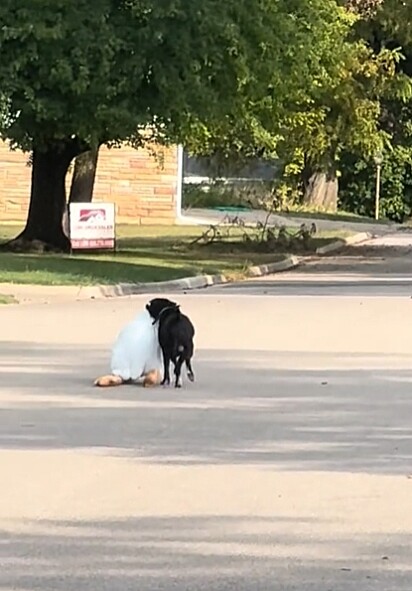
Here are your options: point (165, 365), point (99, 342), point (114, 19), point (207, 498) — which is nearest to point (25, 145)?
point (114, 19)

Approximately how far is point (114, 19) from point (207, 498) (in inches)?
794

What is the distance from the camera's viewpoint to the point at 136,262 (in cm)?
3003

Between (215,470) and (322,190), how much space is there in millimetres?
54747

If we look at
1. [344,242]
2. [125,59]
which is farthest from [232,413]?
[344,242]

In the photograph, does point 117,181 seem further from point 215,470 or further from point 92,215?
point 215,470

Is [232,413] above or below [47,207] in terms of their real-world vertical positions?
below

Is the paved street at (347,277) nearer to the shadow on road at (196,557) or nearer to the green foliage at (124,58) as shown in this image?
the green foliage at (124,58)

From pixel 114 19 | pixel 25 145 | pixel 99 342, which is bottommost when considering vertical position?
pixel 99 342

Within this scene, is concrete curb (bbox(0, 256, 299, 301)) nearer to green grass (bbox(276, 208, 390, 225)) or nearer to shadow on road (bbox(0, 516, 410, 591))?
shadow on road (bbox(0, 516, 410, 591))

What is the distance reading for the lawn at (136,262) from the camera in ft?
83.0

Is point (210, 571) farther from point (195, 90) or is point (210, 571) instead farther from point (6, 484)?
point (195, 90)

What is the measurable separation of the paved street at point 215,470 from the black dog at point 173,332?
1.17 ft

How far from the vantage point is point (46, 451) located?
1012 centimetres

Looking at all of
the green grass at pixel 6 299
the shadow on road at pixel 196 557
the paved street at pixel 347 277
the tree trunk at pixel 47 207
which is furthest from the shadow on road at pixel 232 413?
the tree trunk at pixel 47 207
